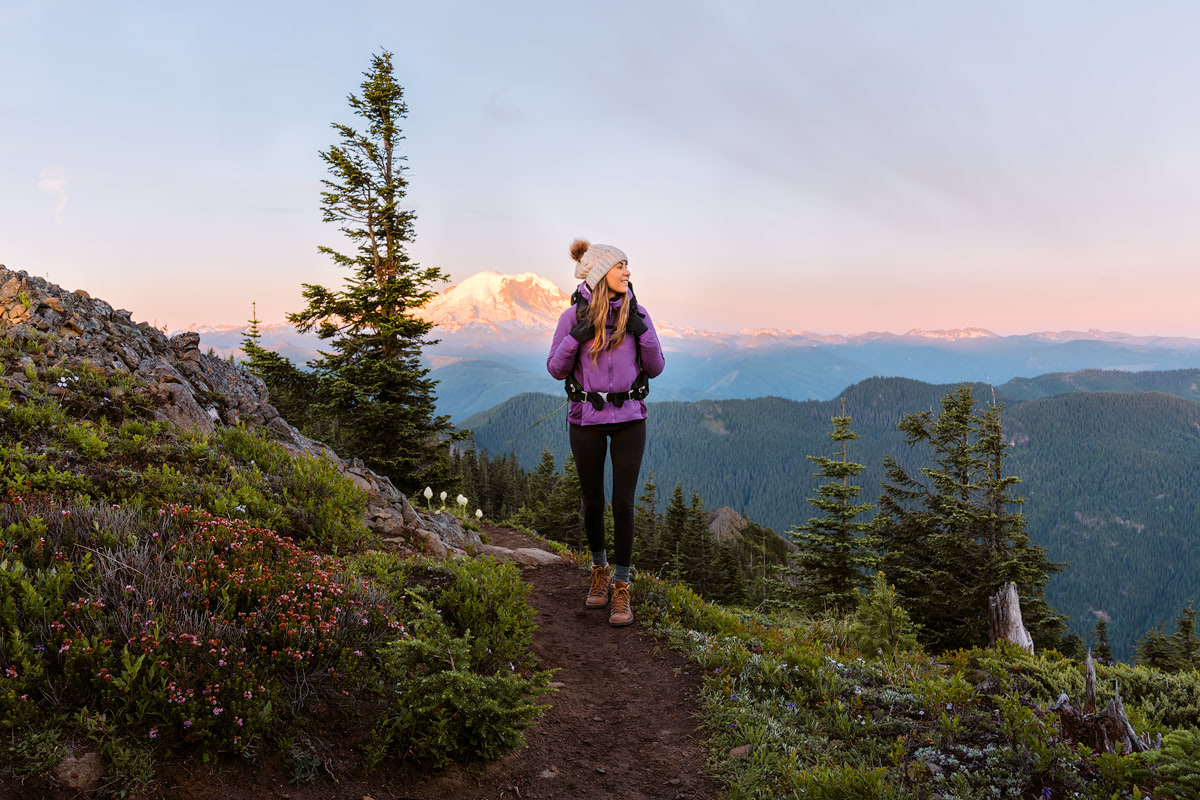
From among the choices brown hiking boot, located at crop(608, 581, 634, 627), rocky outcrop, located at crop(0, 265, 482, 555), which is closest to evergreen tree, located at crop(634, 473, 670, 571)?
rocky outcrop, located at crop(0, 265, 482, 555)

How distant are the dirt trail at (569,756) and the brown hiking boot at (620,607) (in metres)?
0.21

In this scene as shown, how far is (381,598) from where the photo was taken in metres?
4.39

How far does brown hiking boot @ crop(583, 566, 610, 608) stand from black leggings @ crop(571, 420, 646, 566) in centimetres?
71

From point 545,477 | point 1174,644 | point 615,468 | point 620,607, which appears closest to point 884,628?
point 620,607

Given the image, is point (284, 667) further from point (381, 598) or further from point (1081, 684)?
point (1081, 684)

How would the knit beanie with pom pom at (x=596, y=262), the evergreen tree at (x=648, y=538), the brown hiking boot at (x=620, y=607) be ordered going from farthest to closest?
1. the evergreen tree at (x=648, y=538)
2. the brown hiking boot at (x=620, y=607)
3. the knit beanie with pom pom at (x=596, y=262)

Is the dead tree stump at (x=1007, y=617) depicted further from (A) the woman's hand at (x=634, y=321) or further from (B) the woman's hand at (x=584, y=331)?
(B) the woman's hand at (x=584, y=331)

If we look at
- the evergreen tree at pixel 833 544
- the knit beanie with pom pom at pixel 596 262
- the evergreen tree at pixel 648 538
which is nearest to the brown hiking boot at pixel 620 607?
the knit beanie with pom pom at pixel 596 262

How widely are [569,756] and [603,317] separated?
3.59 m

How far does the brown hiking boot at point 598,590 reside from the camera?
22.3ft

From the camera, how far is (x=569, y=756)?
384 cm

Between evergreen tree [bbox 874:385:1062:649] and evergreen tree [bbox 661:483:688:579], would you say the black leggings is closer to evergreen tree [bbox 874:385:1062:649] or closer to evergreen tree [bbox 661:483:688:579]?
evergreen tree [bbox 874:385:1062:649]

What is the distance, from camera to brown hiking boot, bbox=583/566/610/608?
268 inches

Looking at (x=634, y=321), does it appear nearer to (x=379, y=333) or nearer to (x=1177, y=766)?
(x=1177, y=766)
